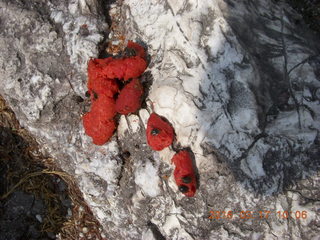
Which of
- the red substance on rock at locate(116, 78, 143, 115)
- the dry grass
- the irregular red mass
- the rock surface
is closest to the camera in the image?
the rock surface

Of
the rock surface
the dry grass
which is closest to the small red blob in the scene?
the rock surface

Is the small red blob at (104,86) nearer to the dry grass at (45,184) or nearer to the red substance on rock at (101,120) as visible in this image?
the red substance on rock at (101,120)

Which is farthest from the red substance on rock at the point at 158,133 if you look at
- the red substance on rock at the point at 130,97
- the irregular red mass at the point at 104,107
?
the irregular red mass at the point at 104,107

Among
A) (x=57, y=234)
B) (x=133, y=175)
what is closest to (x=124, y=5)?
(x=133, y=175)

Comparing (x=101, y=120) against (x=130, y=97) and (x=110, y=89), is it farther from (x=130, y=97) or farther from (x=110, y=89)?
(x=130, y=97)

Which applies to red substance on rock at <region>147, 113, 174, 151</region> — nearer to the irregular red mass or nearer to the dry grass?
the irregular red mass

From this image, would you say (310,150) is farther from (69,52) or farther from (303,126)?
(69,52)
